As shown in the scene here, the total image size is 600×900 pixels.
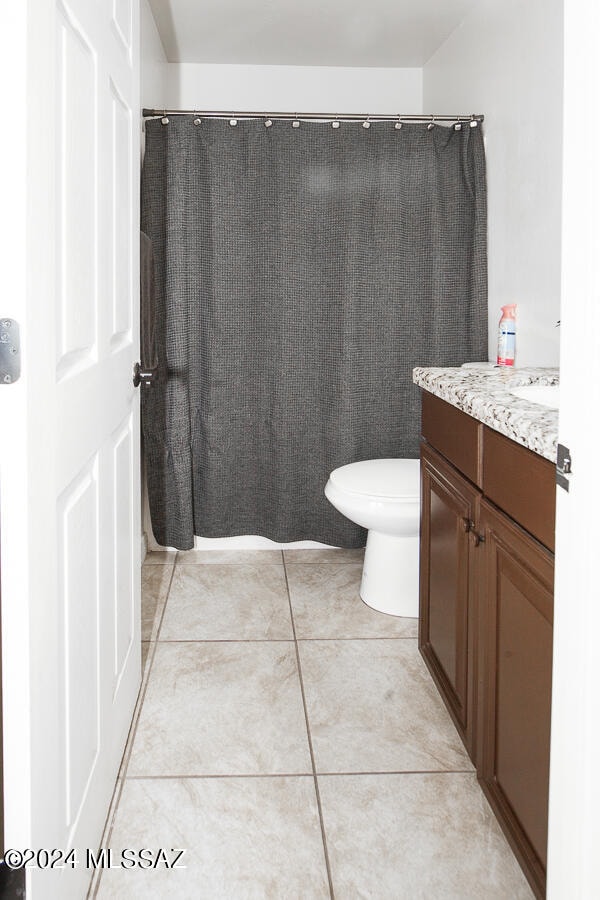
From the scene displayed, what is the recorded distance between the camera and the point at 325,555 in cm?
338

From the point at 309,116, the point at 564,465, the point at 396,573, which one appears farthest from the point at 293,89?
the point at 564,465

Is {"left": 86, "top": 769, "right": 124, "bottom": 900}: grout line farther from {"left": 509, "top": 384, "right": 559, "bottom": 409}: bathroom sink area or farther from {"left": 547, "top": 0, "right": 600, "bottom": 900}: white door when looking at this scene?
{"left": 509, "top": 384, "right": 559, "bottom": 409}: bathroom sink area

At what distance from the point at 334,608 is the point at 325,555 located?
59cm

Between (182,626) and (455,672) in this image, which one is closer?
(455,672)

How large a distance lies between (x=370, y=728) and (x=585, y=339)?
141 centimetres

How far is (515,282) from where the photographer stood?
8.87 ft

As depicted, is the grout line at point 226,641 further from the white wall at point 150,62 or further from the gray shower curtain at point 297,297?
the white wall at point 150,62

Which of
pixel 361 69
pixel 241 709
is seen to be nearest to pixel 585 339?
pixel 241 709

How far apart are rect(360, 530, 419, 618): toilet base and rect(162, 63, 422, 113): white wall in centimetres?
205

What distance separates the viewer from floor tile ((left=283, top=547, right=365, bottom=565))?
3.32 m

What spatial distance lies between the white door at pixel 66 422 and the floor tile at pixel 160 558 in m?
1.37

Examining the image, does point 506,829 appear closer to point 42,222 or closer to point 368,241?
point 42,222

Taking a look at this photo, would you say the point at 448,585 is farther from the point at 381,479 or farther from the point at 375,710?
the point at 381,479

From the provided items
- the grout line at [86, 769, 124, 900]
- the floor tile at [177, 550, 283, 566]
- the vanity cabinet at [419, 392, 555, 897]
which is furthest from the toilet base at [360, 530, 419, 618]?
the grout line at [86, 769, 124, 900]
